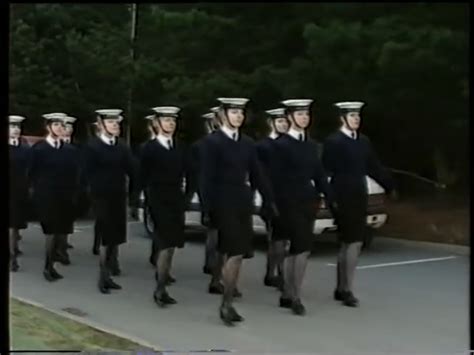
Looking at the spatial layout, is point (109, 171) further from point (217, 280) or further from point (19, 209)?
point (217, 280)

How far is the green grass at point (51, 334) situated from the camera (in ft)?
18.5

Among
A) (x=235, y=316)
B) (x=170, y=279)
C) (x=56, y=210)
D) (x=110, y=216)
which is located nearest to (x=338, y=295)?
(x=235, y=316)

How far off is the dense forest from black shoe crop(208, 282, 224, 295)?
0.92m

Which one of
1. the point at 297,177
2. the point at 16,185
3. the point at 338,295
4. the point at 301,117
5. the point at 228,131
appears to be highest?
the point at 301,117

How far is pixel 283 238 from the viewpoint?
19.0 ft

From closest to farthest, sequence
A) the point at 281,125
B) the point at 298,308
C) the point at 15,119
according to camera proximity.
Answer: the point at 15,119, the point at 281,125, the point at 298,308

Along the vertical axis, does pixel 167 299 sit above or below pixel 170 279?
below

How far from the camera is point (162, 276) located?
5.78 m

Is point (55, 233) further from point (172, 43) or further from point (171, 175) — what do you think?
point (172, 43)

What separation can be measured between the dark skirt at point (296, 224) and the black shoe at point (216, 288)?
0.45 m

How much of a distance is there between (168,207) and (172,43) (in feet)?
3.33

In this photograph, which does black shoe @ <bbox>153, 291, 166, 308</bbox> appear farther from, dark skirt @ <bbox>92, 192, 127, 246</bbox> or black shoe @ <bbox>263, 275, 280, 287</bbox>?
black shoe @ <bbox>263, 275, 280, 287</bbox>

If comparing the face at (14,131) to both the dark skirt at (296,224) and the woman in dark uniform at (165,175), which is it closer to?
the woman in dark uniform at (165,175)

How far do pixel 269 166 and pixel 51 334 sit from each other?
5.52 ft
